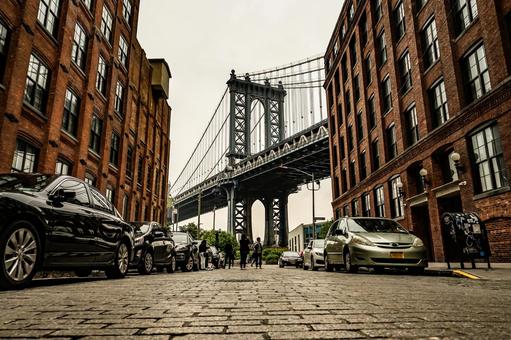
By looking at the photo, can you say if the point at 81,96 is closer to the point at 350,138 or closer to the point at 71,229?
the point at 71,229

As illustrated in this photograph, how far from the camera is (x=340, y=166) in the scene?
3403cm

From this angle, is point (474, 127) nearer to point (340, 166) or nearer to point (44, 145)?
point (44, 145)

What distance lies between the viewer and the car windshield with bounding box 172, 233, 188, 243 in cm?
1494

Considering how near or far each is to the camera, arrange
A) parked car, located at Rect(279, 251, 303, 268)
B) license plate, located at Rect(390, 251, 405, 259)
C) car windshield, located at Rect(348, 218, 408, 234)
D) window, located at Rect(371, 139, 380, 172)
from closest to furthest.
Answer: license plate, located at Rect(390, 251, 405, 259) → car windshield, located at Rect(348, 218, 408, 234) → window, located at Rect(371, 139, 380, 172) → parked car, located at Rect(279, 251, 303, 268)

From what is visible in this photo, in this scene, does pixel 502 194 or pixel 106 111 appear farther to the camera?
pixel 106 111

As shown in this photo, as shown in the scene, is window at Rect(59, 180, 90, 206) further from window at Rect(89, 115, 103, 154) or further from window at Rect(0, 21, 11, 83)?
window at Rect(89, 115, 103, 154)

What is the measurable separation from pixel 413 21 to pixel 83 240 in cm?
1940

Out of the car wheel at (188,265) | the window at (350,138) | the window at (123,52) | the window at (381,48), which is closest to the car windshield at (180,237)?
the car wheel at (188,265)

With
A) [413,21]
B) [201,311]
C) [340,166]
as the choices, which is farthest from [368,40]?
[201,311]

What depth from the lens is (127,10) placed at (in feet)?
82.9

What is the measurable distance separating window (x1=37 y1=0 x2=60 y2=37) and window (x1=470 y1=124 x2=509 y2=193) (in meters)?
16.5

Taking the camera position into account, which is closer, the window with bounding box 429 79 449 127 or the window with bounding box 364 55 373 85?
the window with bounding box 429 79 449 127

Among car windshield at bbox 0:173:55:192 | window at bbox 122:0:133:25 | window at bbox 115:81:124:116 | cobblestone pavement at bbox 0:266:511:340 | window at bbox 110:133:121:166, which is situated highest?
window at bbox 122:0:133:25

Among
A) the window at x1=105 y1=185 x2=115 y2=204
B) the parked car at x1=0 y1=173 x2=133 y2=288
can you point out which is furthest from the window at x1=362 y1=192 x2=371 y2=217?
the parked car at x1=0 y1=173 x2=133 y2=288
